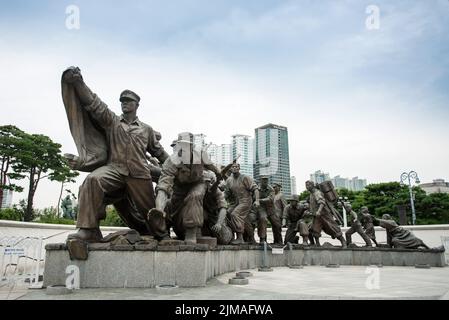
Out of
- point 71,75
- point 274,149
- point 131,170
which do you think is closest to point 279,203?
point 274,149

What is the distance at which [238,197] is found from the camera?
902 centimetres

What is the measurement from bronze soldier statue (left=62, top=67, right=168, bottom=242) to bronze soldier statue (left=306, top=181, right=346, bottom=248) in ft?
23.2

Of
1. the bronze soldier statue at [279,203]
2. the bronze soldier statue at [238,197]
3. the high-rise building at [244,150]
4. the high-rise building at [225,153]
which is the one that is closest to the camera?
the bronze soldier statue at [238,197]

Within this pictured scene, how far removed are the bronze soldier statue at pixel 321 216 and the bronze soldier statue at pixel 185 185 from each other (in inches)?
249

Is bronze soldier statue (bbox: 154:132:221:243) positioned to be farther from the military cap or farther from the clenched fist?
the clenched fist

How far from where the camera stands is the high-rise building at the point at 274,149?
13703 millimetres

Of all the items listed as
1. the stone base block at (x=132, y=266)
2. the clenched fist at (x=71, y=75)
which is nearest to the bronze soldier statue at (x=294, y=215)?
the stone base block at (x=132, y=266)

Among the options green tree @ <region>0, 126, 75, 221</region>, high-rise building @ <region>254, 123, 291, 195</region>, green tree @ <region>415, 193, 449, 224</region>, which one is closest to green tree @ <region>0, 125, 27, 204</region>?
green tree @ <region>0, 126, 75, 221</region>

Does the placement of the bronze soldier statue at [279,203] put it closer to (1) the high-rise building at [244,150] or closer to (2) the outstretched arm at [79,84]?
(1) the high-rise building at [244,150]

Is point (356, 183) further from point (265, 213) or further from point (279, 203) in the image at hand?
point (265, 213)

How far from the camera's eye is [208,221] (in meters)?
7.16
